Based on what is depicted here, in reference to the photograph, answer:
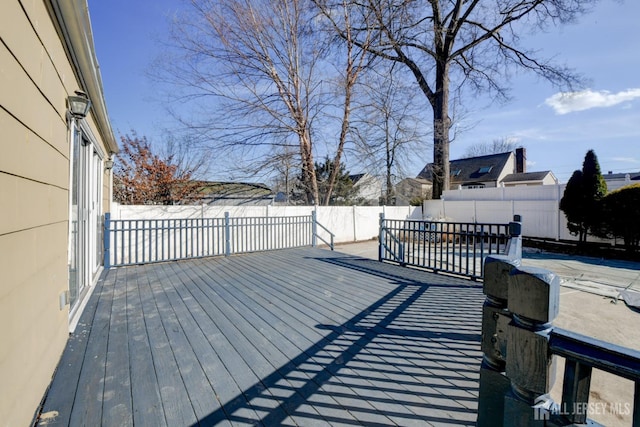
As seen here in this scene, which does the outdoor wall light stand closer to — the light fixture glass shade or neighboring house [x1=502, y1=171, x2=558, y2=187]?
the light fixture glass shade

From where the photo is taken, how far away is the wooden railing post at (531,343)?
835mm

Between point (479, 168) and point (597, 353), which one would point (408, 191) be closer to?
point (479, 168)

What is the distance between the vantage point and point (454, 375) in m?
2.02

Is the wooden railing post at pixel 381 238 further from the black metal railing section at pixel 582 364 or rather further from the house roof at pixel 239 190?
the house roof at pixel 239 190

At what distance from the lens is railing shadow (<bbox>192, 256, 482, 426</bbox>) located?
1.61 m

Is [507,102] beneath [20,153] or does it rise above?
above

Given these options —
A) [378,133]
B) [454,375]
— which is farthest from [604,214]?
[454,375]

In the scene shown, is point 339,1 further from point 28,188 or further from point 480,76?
point 28,188

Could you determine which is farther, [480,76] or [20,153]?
[480,76]

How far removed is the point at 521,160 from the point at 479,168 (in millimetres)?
3708

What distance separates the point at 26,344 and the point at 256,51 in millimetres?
10078

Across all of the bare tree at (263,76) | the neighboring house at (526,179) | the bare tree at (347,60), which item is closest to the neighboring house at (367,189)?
the bare tree at (347,60)

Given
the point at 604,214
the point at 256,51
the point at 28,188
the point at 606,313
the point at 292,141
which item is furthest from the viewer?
the point at 292,141

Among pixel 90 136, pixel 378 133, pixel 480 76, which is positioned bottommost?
pixel 90 136
